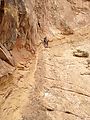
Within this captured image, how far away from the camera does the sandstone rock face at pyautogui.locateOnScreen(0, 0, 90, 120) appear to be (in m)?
3.12

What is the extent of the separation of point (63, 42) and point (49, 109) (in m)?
2.36

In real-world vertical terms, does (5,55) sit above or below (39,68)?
above

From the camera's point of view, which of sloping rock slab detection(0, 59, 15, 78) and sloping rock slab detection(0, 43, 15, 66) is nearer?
sloping rock slab detection(0, 59, 15, 78)

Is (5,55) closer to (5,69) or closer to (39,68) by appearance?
(5,69)

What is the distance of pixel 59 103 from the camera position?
3.26m

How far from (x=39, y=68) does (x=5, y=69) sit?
0.90 meters

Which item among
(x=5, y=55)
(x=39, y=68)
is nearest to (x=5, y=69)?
(x=5, y=55)

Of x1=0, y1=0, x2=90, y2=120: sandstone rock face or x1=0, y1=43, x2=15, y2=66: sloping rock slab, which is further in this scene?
x1=0, y1=43, x2=15, y2=66: sloping rock slab

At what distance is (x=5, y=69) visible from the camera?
3.20 meters

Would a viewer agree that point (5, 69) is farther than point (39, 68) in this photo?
No

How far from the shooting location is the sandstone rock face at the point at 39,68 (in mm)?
3115

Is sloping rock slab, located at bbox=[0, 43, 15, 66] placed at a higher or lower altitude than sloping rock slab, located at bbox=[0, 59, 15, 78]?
higher

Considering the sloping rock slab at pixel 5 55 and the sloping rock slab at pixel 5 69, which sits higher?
the sloping rock slab at pixel 5 55

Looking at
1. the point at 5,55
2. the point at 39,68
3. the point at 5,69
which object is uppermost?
the point at 5,55
